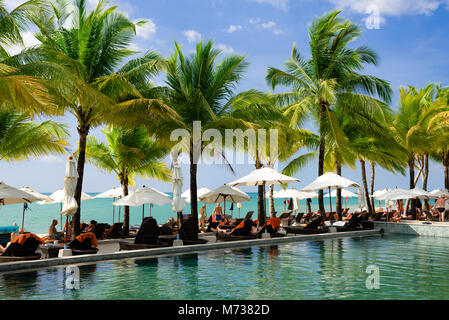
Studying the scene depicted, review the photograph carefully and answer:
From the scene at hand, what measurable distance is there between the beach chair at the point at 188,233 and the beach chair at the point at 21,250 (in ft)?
15.5

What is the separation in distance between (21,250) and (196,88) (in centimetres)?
1029

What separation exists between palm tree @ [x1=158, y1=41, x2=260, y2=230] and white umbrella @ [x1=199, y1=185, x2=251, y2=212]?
48.5 inches

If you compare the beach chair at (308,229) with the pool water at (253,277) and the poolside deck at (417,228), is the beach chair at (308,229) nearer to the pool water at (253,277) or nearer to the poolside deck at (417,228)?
the pool water at (253,277)

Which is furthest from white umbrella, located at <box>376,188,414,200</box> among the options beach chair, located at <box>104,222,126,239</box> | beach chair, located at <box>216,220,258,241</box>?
beach chair, located at <box>104,222,126,239</box>

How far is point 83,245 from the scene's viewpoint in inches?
A: 458

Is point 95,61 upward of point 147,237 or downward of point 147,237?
upward

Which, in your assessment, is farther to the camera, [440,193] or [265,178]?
[440,193]

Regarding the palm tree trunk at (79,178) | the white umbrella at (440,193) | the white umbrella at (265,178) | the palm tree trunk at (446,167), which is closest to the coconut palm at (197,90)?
the white umbrella at (265,178)

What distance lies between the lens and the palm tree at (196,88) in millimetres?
17984

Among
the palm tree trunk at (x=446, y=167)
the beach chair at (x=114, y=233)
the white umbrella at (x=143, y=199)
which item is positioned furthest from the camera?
the palm tree trunk at (x=446, y=167)

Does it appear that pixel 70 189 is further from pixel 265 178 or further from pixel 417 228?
pixel 417 228

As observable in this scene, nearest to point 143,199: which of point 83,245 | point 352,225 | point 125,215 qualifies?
point 83,245
